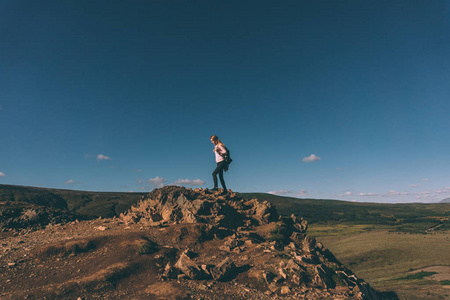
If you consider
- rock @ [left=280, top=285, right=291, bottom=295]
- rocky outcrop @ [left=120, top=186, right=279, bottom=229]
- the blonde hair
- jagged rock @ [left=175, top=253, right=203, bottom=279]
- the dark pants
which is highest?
the blonde hair

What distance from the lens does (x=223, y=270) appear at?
15.1 m

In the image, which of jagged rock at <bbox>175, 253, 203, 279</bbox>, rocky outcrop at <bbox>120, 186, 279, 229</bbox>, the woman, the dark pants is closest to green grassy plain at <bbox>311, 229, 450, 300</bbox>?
rocky outcrop at <bbox>120, 186, 279, 229</bbox>

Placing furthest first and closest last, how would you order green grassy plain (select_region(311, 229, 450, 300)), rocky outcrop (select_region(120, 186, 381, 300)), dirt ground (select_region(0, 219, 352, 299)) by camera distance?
green grassy plain (select_region(311, 229, 450, 300)) < rocky outcrop (select_region(120, 186, 381, 300)) < dirt ground (select_region(0, 219, 352, 299))

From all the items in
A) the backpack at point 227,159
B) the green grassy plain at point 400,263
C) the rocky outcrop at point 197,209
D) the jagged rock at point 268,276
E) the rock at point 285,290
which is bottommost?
the green grassy plain at point 400,263

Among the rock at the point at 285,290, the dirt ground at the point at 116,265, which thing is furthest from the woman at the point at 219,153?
the rock at the point at 285,290

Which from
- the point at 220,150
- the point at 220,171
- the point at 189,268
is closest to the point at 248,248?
the point at 189,268

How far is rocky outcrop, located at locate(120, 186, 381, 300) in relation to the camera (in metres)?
15.0

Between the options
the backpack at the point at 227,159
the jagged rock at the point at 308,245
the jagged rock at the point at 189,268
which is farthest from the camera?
the backpack at the point at 227,159

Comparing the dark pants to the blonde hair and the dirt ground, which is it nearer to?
the blonde hair

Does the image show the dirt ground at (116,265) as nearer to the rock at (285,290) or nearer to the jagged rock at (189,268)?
the rock at (285,290)

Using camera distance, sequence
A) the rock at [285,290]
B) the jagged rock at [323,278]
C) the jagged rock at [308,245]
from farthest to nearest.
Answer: the jagged rock at [308,245] < the jagged rock at [323,278] < the rock at [285,290]

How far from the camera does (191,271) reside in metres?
14.8

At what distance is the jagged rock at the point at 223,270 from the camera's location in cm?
1485

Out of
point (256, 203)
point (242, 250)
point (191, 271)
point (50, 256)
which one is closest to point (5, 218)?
point (50, 256)
